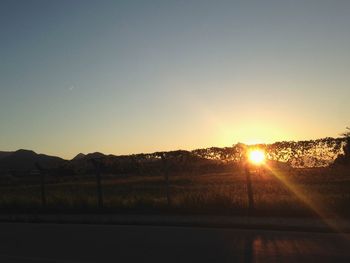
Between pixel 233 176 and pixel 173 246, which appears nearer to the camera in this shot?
pixel 173 246

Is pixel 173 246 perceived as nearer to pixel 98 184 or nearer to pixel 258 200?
pixel 258 200

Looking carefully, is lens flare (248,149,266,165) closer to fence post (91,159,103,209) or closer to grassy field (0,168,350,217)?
grassy field (0,168,350,217)

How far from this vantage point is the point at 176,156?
19.0m

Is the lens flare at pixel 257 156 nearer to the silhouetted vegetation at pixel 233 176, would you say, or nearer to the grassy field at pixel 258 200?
the silhouetted vegetation at pixel 233 176

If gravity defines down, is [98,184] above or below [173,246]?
above

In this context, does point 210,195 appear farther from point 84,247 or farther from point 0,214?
point 0,214

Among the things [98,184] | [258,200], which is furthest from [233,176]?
[98,184]

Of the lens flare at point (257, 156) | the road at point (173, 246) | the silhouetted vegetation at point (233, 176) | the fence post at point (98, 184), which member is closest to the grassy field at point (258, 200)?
the silhouetted vegetation at point (233, 176)

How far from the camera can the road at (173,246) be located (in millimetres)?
9656

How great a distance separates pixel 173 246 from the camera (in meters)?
11.1

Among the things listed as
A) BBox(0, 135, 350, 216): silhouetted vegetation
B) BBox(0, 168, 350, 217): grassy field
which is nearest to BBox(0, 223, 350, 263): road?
BBox(0, 168, 350, 217): grassy field

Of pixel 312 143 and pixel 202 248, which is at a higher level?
pixel 312 143

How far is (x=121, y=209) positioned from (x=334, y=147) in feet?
23.3

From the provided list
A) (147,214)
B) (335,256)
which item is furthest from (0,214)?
(335,256)
